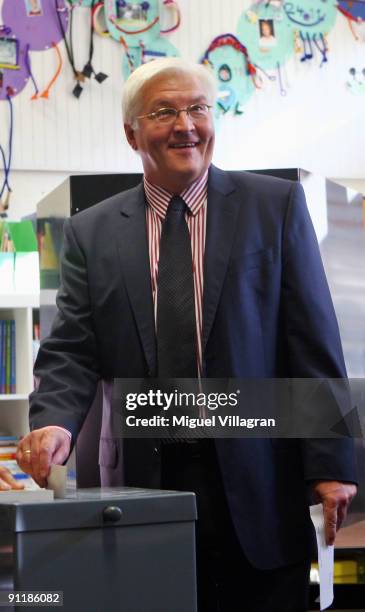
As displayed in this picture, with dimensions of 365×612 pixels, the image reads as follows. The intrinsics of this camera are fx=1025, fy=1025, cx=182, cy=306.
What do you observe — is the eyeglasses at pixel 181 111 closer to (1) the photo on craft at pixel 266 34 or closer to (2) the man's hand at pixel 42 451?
(2) the man's hand at pixel 42 451

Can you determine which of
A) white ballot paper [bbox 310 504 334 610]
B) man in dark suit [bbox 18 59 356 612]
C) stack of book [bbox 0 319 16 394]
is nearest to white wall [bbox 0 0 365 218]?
stack of book [bbox 0 319 16 394]

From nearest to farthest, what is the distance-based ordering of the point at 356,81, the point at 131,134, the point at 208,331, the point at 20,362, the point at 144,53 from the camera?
the point at 208,331 → the point at 131,134 → the point at 20,362 → the point at 144,53 → the point at 356,81

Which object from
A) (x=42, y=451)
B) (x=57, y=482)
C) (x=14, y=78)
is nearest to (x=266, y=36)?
(x=14, y=78)

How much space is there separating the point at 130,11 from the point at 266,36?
0.64 metres

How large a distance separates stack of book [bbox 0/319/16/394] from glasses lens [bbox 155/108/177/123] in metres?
2.14

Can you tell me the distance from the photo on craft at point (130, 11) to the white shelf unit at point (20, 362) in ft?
5.18

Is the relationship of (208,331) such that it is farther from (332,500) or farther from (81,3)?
(81,3)

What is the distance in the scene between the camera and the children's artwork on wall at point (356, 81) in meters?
4.84

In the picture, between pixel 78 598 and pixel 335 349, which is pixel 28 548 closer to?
pixel 78 598

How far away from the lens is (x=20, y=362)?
371cm

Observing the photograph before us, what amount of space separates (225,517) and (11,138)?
123 inches

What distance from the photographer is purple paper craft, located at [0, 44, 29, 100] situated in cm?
437

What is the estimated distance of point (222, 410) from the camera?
1568 mm

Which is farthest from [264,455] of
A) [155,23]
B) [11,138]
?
[155,23]
